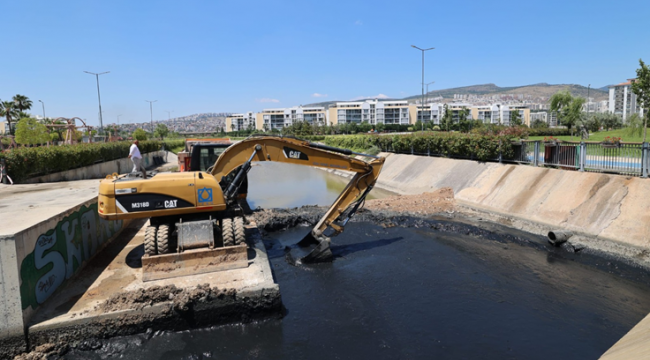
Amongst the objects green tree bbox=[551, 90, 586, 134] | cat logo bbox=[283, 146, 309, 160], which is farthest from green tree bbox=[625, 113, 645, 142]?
cat logo bbox=[283, 146, 309, 160]

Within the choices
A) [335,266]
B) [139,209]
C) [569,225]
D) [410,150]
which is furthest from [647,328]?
[410,150]

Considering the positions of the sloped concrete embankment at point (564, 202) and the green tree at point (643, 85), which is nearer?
the sloped concrete embankment at point (564, 202)

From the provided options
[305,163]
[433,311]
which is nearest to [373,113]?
[305,163]

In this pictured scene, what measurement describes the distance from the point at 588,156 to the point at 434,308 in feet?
35.8

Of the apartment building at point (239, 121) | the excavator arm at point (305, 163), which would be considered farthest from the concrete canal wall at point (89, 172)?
the apartment building at point (239, 121)

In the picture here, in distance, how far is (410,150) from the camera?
102 ft

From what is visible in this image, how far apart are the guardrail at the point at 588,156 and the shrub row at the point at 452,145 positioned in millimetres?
876

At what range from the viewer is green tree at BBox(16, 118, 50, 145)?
3941 centimetres

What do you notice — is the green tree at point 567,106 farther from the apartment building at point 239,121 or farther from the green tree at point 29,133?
the apartment building at point 239,121

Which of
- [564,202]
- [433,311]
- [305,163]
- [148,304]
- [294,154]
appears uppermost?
[294,154]

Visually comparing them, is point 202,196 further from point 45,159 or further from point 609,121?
point 609,121

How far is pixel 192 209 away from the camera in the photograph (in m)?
8.88

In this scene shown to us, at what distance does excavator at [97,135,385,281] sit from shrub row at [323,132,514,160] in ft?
42.9

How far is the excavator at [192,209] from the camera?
834 centimetres
